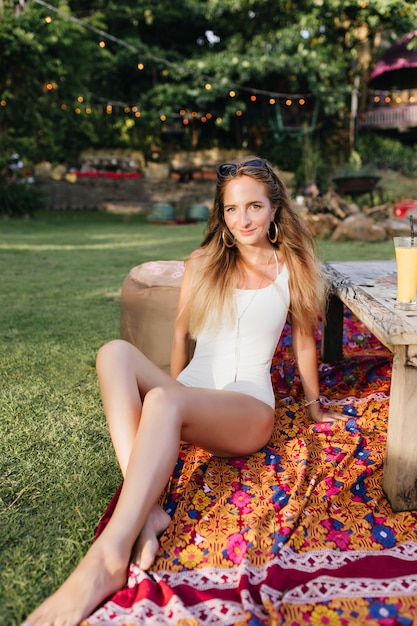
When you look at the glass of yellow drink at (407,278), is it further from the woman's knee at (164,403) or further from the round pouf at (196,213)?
the round pouf at (196,213)

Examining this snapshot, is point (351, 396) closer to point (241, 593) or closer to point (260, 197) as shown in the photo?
point (260, 197)

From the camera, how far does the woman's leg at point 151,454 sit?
A: 1.28m

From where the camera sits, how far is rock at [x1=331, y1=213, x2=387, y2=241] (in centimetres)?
866

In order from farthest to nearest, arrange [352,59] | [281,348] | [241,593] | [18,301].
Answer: [352,59] → [18,301] → [281,348] → [241,593]

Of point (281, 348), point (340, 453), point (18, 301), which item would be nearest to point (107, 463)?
point (340, 453)

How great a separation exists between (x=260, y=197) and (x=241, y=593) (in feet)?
4.36

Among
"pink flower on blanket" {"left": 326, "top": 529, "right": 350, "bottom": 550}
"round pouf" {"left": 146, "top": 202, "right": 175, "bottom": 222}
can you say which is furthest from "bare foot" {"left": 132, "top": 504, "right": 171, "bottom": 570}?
"round pouf" {"left": 146, "top": 202, "right": 175, "bottom": 222}

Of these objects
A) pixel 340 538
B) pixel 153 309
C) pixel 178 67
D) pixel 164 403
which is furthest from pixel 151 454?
pixel 178 67

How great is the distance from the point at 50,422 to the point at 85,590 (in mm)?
1175

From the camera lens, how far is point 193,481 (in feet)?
6.07

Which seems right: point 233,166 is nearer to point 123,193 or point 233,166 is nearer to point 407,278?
point 407,278

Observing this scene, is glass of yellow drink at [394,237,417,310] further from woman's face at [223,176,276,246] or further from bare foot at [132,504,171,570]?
bare foot at [132,504,171,570]

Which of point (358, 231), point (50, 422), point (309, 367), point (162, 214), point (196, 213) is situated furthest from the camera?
point (196, 213)

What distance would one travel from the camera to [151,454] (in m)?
1.50
